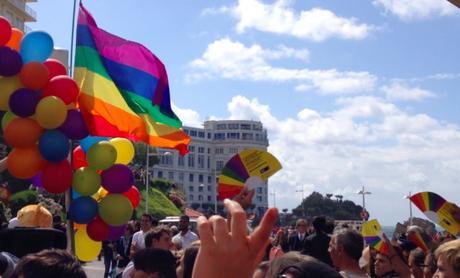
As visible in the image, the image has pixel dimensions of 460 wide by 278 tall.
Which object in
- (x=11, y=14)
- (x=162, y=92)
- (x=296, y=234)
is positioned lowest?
(x=296, y=234)

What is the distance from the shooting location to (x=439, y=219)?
642 cm

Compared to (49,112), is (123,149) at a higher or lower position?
lower

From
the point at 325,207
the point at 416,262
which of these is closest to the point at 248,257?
the point at 416,262

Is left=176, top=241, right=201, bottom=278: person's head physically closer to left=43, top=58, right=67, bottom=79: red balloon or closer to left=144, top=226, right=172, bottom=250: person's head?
left=144, top=226, right=172, bottom=250: person's head

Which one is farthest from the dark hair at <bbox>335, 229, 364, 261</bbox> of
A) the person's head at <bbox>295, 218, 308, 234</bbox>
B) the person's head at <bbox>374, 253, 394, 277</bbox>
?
the person's head at <bbox>295, 218, 308, 234</bbox>

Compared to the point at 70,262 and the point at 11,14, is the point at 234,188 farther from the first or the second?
the point at 11,14

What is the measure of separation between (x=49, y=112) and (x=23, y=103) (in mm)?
301

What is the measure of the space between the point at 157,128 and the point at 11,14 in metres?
55.1

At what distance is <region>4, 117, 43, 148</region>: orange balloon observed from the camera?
6480 mm

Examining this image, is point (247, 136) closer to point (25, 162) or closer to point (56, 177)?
point (56, 177)

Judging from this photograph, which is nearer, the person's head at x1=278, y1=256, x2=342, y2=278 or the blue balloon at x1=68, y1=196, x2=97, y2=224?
the person's head at x1=278, y1=256, x2=342, y2=278

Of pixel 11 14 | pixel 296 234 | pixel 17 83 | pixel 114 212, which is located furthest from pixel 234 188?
pixel 11 14

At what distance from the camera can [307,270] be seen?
74.2 inches

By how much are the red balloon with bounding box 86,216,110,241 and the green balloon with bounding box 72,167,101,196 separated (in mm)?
365
